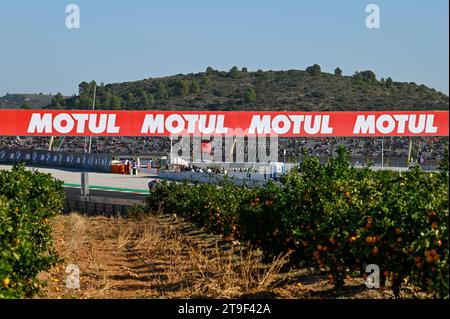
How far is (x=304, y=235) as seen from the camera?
13.7 meters

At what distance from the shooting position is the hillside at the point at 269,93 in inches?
4764

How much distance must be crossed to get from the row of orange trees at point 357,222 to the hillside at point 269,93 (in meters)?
92.6

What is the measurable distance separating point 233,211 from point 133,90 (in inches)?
5452

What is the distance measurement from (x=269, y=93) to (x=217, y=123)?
99.1 metres

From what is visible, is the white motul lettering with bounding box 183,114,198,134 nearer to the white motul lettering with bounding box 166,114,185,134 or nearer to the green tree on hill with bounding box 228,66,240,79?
the white motul lettering with bounding box 166,114,185,134

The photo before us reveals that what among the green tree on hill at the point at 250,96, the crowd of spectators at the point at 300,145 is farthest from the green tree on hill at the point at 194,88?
the crowd of spectators at the point at 300,145

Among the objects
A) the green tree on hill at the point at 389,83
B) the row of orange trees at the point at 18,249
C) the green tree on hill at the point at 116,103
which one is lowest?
the row of orange trees at the point at 18,249

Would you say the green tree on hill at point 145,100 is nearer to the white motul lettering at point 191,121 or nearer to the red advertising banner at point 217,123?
the red advertising banner at point 217,123

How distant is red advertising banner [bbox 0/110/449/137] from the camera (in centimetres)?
3900

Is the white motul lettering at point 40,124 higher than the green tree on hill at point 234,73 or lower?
lower

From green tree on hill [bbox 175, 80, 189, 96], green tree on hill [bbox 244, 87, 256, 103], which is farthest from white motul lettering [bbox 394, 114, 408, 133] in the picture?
green tree on hill [bbox 175, 80, 189, 96]

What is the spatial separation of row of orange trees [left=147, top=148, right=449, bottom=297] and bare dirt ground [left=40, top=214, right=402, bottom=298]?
656 millimetres
